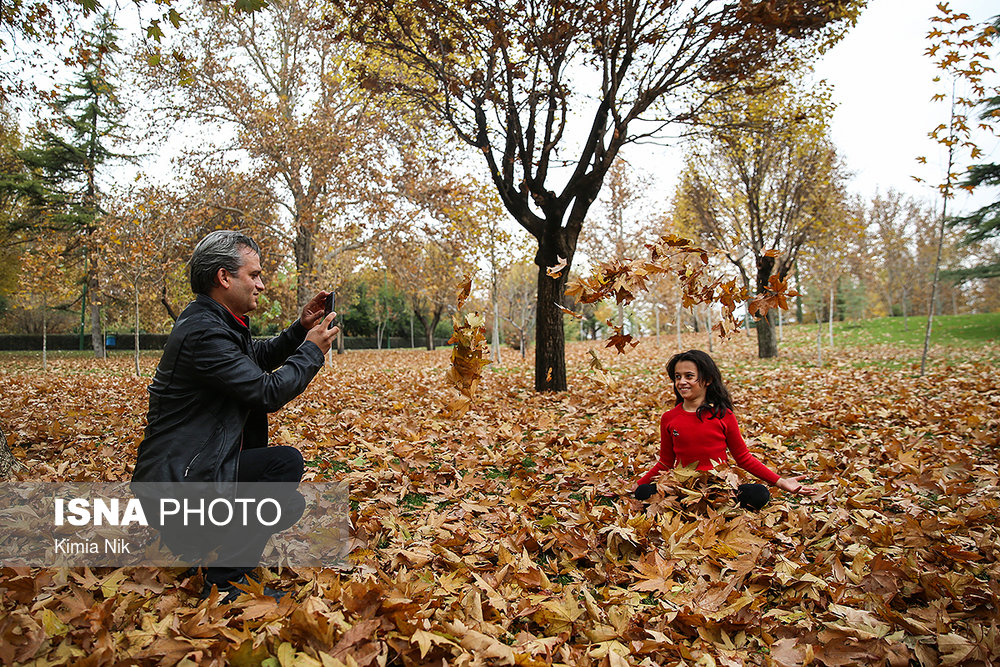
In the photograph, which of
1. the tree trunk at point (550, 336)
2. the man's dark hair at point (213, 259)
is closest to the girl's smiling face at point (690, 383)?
the man's dark hair at point (213, 259)

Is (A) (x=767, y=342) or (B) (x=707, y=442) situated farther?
(A) (x=767, y=342)

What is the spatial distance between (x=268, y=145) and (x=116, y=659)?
14.4m

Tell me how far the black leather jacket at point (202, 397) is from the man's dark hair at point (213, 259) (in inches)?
3.9

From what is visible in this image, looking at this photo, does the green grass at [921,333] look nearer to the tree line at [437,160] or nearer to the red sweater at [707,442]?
the tree line at [437,160]

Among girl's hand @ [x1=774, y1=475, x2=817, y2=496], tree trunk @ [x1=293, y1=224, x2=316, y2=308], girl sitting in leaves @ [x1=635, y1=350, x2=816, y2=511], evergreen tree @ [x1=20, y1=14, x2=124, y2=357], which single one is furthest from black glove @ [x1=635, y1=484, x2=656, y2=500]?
evergreen tree @ [x1=20, y1=14, x2=124, y2=357]

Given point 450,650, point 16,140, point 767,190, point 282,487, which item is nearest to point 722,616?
point 450,650

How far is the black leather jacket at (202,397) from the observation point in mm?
2020

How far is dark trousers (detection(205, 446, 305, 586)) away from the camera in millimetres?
2207

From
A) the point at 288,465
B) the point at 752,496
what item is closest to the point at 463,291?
the point at 288,465

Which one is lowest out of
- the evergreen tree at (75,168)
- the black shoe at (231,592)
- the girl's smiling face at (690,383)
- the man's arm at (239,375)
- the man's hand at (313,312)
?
the black shoe at (231,592)

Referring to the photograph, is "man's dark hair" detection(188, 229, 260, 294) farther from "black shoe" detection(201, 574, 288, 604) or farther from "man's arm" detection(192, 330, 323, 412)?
"black shoe" detection(201, 574, 288, 604)

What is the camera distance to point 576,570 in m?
2.53

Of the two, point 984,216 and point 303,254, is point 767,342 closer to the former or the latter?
point 984,216

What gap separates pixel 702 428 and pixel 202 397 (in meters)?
2.73
